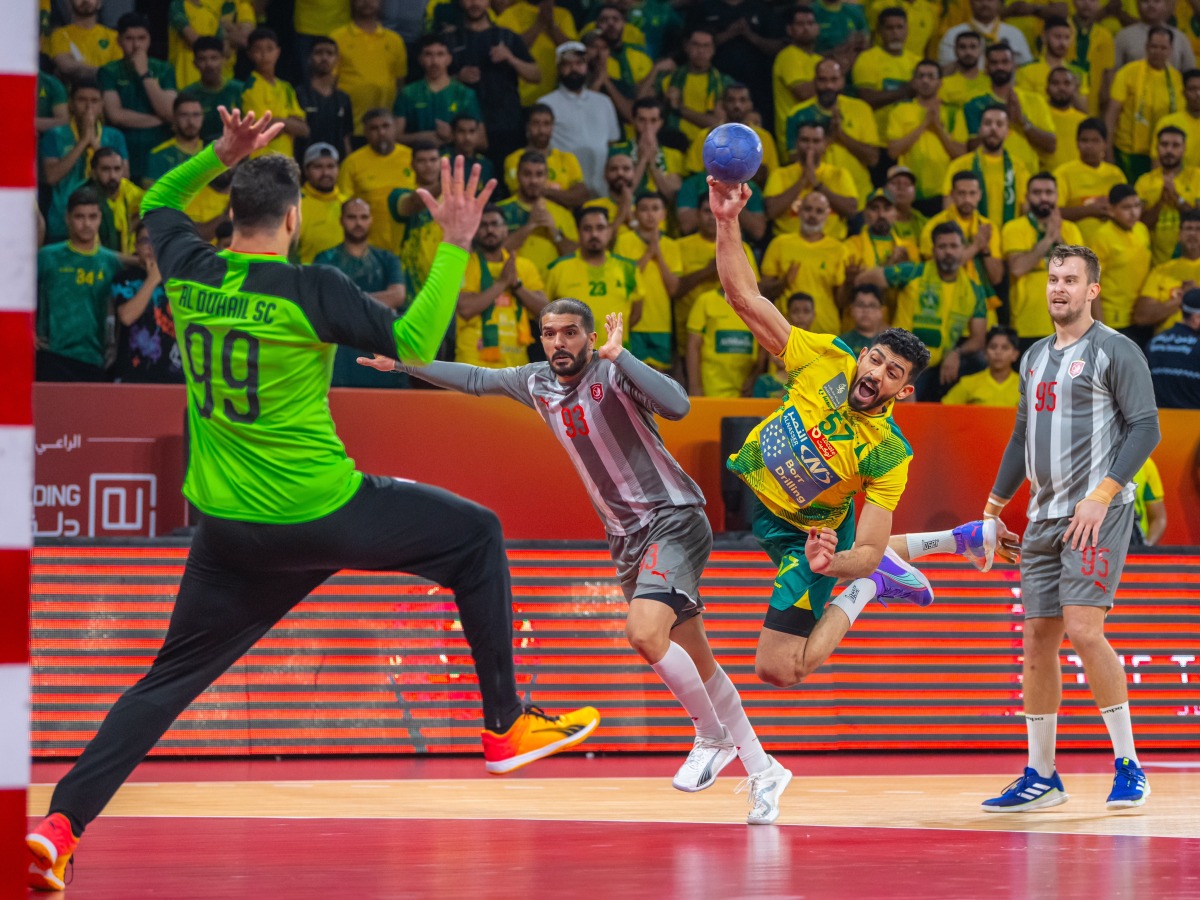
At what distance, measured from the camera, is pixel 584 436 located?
725cm

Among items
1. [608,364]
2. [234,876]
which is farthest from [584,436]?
[234,876]

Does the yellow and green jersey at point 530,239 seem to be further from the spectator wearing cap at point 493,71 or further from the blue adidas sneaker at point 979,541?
the blue adidas sneaker at point 979,541

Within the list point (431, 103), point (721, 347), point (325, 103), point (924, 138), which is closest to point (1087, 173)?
point (924, 138)

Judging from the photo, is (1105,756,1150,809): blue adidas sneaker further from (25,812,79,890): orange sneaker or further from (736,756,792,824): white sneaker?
(25,812,79,890): orange sneaker

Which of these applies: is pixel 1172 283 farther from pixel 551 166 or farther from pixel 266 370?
pixel 266 370

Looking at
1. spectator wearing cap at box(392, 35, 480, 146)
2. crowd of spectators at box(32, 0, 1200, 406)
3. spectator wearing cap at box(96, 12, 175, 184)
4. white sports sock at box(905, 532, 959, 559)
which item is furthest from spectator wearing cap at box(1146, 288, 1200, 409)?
spectator wearing cap at box(96, 12, 175, 184)

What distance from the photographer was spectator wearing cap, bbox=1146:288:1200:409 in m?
12.3

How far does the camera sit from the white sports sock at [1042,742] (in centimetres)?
752

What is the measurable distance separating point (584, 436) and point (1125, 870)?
3005 millimetres

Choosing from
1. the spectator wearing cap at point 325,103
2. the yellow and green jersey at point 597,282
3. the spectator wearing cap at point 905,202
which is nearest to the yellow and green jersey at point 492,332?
the yellow and green jersey at point 597,282

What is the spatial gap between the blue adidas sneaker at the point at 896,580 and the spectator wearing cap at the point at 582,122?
243 inches

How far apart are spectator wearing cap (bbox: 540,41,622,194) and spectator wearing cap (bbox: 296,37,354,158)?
1.68 meters

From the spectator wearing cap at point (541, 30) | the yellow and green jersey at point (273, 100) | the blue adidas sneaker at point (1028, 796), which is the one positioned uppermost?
the spectator wearing cap at point (541, 30)

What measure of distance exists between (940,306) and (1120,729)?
5757mm
